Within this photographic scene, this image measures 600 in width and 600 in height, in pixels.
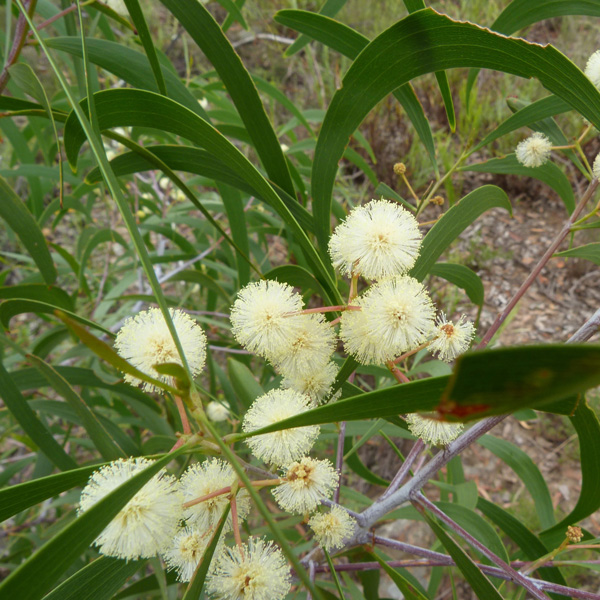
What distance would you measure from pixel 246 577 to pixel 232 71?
585mm

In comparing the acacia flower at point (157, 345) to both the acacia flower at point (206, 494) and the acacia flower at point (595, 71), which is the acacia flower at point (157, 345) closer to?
the acacia flower at point (206, 494)

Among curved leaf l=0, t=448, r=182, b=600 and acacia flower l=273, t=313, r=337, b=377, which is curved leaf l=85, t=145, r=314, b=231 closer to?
acacia flower l=273, t=313, r=337, b=377

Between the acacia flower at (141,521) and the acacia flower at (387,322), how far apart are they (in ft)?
0.80

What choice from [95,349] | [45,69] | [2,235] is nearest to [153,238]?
[2,235]

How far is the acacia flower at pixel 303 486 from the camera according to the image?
21.2 inches

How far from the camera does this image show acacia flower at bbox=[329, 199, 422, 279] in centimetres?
52

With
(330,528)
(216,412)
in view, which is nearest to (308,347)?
(330,528)

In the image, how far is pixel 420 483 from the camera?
670 millimetres

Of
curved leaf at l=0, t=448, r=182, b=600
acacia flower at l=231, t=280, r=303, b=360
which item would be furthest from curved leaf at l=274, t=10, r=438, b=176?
curved leaf at l=0, t=448, r=182, b=600

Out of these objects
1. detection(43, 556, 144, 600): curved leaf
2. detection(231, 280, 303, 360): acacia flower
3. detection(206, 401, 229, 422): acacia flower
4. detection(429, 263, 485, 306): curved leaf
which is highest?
detection(429, 263, 485, 306): curved leaf

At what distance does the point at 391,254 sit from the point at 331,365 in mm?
152

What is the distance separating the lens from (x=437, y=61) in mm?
511

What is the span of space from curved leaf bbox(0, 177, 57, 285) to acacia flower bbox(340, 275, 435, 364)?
2.01 ft

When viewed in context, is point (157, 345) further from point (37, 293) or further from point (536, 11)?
point (536, 11)
